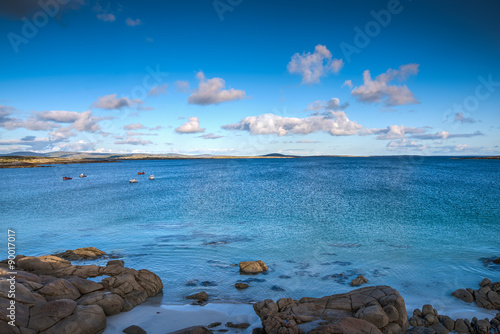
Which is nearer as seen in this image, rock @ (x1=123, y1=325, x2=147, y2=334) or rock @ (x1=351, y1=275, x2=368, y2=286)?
rock @ (x1=123, y1=325, x2=147, y2=334)

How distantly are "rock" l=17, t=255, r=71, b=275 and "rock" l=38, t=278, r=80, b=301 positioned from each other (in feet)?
11.0

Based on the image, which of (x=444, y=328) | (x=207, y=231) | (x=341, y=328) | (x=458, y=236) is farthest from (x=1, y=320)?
(x=458, y=236)

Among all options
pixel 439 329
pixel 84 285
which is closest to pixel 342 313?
pixel 439 329

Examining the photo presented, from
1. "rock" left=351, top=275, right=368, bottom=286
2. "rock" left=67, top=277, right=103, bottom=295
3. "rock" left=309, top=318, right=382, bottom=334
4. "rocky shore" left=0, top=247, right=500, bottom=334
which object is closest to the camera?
"rock" left=309, top=318, right=382, bottom=334

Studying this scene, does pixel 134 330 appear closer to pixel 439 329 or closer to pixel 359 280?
pixel 359 280

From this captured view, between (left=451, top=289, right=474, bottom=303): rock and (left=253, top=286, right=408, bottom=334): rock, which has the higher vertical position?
(left=253, top=286, right=408, bottom=334): rock

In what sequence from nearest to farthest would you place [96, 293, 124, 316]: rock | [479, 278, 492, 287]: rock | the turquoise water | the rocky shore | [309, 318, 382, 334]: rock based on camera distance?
[309, 318, 382, 334]: rock, the rocky shore, [96, 293, 124, 316]: rock, [479, 278, 492, 287]: rock, the turquoise water

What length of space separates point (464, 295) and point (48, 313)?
18.0 meters

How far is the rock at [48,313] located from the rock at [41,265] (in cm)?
541

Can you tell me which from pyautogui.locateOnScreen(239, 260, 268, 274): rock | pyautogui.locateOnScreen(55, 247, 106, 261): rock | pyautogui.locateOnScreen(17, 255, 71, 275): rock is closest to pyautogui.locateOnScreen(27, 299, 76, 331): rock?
pyautogui.locateOnScreen(17, 255, 71, 275): rock

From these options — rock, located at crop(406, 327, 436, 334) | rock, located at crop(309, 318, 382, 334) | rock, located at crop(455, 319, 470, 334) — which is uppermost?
rock, located at crop(309, 318, 382, 334)

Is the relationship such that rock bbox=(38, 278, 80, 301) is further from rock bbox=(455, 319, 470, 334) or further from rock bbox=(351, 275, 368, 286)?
rock bbox=(455, 319, 470, 334)

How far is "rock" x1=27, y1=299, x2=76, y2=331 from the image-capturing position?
421 inches

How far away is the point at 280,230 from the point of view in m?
29.1
